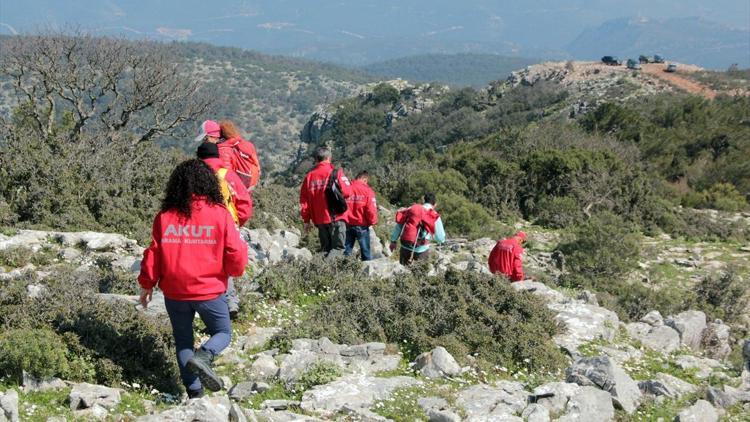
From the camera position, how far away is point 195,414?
4.12 metres

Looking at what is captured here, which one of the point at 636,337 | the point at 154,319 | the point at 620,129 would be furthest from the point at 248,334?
the point at 620,129

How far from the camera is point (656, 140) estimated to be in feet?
102

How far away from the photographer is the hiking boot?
4.63 m

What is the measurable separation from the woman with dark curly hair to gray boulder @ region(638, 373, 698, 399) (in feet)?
12.2

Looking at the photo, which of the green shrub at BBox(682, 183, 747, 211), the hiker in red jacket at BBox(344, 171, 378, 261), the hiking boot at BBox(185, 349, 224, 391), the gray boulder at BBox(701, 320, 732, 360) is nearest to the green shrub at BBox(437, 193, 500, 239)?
the hiker in red jacket at BBox(344, 171, 378, 261)

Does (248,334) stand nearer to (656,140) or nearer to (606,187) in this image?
(606,187)

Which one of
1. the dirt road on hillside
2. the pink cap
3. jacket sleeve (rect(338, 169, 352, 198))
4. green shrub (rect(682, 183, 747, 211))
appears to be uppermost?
the dirt road on hillside

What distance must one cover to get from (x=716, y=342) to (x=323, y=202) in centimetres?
557

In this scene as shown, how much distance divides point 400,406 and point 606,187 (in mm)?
17923

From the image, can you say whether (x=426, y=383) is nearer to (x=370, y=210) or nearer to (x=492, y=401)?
(x=492, y=401)

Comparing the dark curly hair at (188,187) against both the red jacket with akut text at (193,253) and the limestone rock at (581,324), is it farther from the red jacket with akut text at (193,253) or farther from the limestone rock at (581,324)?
the limestone rock at (581,324)

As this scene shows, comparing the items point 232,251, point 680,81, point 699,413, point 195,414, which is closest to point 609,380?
point 699,413

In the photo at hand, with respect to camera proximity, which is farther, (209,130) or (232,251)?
(209,130)

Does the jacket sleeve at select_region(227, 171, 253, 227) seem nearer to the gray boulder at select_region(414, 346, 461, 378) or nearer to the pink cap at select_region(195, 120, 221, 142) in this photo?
the pink cap at select_region(195, 120, 221, 142)
